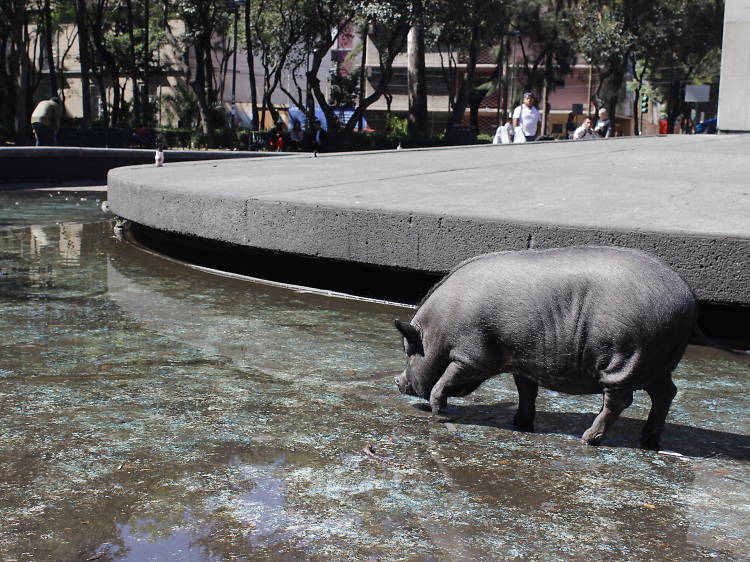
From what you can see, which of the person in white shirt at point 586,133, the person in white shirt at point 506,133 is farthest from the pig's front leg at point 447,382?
the person in white shirt at point 586,133

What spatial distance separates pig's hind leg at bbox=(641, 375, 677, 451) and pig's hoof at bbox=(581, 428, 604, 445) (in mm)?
181

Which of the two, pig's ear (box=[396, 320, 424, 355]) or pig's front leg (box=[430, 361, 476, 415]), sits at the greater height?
pig's ear (box=[396, 320, 424, 355])

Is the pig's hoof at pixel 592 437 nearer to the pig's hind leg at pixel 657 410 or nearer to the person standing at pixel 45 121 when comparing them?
the pig's hind leg at pixel 657 410

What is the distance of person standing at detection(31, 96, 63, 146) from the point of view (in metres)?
21.9

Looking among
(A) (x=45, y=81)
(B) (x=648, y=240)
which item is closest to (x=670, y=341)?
(B) (x=648, y=240)

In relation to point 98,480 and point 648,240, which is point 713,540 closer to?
point 98,480

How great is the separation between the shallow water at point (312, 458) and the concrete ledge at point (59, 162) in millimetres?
11478

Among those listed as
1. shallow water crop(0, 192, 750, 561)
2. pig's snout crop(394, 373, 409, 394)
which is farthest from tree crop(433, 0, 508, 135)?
pig's snout crop(394, 373, 409, 394)

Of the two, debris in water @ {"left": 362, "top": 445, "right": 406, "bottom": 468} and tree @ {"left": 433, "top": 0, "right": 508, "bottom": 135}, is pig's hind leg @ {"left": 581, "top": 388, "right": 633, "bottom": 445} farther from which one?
tree @ {"left": 433, "top": 0, "right": 508, "bottom": 135}

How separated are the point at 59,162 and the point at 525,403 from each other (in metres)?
15.3

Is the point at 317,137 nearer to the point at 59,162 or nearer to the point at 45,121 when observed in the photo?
the point at 45,121

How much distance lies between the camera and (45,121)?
2198 centimetres

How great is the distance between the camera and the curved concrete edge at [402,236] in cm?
543

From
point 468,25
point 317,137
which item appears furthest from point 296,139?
point 468,25
